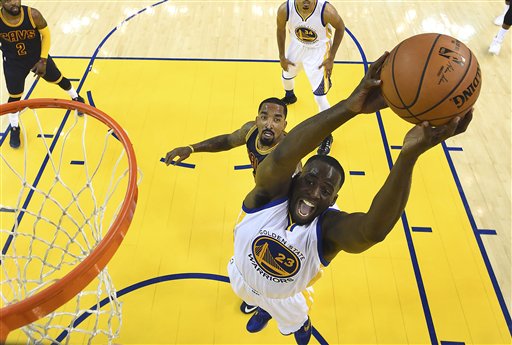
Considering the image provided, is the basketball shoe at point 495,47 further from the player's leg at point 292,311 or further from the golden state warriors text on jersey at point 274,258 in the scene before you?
the golden state warriors text on jersey at point 274,258

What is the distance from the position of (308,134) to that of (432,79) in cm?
49

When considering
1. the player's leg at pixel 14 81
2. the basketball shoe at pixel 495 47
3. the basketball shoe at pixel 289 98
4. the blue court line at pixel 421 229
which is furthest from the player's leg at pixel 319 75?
the basketball shoe at pixel 495 47

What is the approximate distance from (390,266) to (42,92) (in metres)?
4.42

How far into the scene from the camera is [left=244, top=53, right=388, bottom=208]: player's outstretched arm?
1.47 m

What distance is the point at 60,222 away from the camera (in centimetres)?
308

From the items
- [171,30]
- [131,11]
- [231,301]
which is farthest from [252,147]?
[131,11]

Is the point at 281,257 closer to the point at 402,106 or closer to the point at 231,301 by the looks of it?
the point at 402,106

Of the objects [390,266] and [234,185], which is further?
[234,185]

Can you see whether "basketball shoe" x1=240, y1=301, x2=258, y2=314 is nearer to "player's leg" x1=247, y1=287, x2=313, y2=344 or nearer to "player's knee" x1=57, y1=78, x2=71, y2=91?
"player's leg" x1=247, y1=287, x2=313, y2=344

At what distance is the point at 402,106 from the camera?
1605 millimetres

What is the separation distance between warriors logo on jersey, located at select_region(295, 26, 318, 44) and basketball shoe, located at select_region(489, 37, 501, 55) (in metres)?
3.14

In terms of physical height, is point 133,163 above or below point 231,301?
above

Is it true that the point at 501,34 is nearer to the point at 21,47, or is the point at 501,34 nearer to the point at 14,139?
the point at 21,47

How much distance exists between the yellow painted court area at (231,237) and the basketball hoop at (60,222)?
0.09 metres
